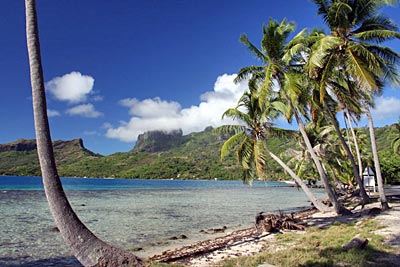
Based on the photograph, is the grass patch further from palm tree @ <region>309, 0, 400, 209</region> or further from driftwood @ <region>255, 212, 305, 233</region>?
palm tree @ <region>309, 0, 400, 209</region>

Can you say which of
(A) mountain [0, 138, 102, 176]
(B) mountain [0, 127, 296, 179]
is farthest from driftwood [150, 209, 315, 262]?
(A) mountain [0, 138, 102, 176]

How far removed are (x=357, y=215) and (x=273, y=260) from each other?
838 cm

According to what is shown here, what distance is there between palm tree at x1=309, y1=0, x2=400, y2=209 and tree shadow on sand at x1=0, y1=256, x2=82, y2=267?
11.8 meters

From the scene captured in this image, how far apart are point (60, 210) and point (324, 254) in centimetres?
617

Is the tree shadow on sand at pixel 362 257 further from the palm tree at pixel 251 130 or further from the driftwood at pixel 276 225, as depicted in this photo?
the palm tree at pixel 251 130

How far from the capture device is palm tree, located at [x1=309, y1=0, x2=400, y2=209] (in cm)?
1195

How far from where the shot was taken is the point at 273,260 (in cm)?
698

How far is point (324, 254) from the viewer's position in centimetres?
723

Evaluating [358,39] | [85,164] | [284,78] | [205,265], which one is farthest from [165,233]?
[85,164]

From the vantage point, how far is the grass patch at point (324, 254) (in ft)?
21.3

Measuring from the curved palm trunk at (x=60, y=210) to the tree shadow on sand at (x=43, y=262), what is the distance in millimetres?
4108

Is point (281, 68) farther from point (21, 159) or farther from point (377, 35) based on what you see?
point (21, 159)

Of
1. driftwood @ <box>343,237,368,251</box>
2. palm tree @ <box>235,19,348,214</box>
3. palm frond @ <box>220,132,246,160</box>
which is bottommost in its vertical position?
driftwood @ <box>343,237,368,251</box>

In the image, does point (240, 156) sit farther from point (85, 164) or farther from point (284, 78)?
point (85, 164)
